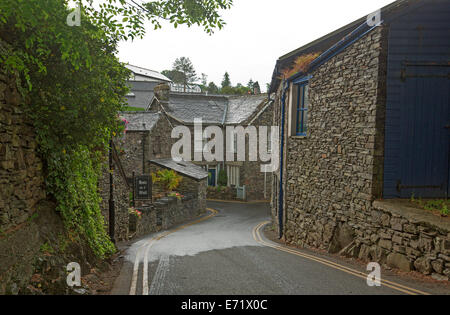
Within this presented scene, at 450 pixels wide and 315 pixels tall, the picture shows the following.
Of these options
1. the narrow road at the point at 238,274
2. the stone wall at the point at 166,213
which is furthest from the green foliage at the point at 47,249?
the stone wall at the point at 166,213

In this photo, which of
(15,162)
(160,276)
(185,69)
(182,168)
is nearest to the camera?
(15,162)

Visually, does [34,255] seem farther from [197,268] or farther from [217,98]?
[217,98]

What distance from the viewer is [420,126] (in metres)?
8.16

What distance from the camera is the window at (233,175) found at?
32.3 meters

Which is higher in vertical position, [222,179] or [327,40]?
[327,40]

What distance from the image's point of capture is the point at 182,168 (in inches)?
1058

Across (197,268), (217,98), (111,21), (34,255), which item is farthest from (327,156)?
(217,98)

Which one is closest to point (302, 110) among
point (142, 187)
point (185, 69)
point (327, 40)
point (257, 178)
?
point (327, 40)

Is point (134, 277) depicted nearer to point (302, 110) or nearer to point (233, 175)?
point (302, 110)

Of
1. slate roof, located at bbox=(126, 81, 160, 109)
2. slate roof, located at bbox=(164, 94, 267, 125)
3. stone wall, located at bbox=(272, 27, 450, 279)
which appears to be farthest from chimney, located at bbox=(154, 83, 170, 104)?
stone wall, located at bbox=(272, 27, 450, 279)

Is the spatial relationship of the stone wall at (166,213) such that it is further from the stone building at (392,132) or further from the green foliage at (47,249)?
the stone building at (392,132)

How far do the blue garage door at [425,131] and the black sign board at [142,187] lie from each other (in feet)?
45.1

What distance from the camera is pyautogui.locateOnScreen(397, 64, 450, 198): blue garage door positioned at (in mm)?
8039

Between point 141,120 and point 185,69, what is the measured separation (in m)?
A: 70.5
